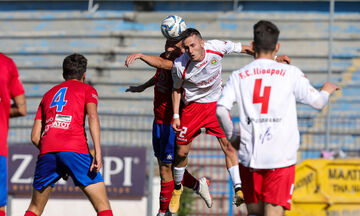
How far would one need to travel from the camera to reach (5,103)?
6.12m

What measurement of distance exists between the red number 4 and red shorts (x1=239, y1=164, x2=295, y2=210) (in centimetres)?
53

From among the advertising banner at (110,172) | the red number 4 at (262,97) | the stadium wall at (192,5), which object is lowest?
the advertising banner at (110,172)

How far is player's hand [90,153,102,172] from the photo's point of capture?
6.97m

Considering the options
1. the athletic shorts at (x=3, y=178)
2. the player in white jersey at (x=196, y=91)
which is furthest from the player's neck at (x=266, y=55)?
the athletic shorts at (x=3, y=178)

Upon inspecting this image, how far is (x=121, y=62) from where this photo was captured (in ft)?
52.3

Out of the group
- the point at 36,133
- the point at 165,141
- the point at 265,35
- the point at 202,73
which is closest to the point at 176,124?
the point at 202,73

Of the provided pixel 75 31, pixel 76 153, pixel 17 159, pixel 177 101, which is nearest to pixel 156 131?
pixel 177 101

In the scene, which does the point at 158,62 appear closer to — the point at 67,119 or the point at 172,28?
the point at 172,28

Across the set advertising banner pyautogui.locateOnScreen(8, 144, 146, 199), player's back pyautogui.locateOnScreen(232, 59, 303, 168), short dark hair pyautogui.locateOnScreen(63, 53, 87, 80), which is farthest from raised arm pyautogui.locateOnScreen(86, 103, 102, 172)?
advertising banner pyautogui.locateOnScreen(8, 144, 146, 199)

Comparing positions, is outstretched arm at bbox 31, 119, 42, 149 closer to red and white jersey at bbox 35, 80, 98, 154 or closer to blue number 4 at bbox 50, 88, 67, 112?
red and white jersey at bbox 35, 80, 98, 154

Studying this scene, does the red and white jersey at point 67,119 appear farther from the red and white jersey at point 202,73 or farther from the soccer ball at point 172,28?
the soccer ball at point 172,28

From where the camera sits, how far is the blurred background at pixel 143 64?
11.8 meters

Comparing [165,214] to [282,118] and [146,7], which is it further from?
[146,7]

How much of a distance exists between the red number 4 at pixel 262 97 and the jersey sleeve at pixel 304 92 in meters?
0.25
